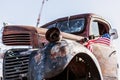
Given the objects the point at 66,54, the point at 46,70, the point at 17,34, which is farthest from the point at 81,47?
the point at 17,34

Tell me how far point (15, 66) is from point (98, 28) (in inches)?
101

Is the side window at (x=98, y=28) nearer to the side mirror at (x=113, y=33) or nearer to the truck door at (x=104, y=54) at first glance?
the truck door at (x=104, y=54)

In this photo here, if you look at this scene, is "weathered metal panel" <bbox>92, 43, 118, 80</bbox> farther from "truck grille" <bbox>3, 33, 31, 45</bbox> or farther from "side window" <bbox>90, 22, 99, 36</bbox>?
"truck grille" <bbox>3, 33, 31, 45</bbox>

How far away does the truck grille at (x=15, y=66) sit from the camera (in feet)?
18.2

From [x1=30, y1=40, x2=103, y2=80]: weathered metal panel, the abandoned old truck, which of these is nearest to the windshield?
the abandoned old truck

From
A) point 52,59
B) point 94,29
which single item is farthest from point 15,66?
point 94,29

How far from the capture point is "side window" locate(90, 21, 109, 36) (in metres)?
7.26

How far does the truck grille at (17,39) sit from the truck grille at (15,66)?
0.88 ft

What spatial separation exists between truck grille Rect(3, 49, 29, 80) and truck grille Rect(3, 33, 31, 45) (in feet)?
0.88

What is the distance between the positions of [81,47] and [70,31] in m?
1.56

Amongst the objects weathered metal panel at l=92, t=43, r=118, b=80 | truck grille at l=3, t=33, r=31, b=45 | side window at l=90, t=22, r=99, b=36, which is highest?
side window at l=90, t=22, r=99, b=36

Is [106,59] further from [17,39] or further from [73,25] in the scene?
[17,39]

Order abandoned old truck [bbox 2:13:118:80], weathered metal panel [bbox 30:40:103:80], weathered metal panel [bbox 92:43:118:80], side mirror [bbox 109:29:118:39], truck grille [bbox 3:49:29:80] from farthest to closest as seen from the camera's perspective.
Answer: side mirror [bbox 109:29:118:39] < weathered metal panel [bbox 92:43:118:80] < truck grille [bbox 3:49:29:80] < abandoned old truck [bbox 2:13:118:80] < weathered metal panel [bbox 30:40:103:80]

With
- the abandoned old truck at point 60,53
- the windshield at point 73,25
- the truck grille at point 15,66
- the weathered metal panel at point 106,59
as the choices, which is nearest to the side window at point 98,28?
the abandoned old truck at point 60,53
